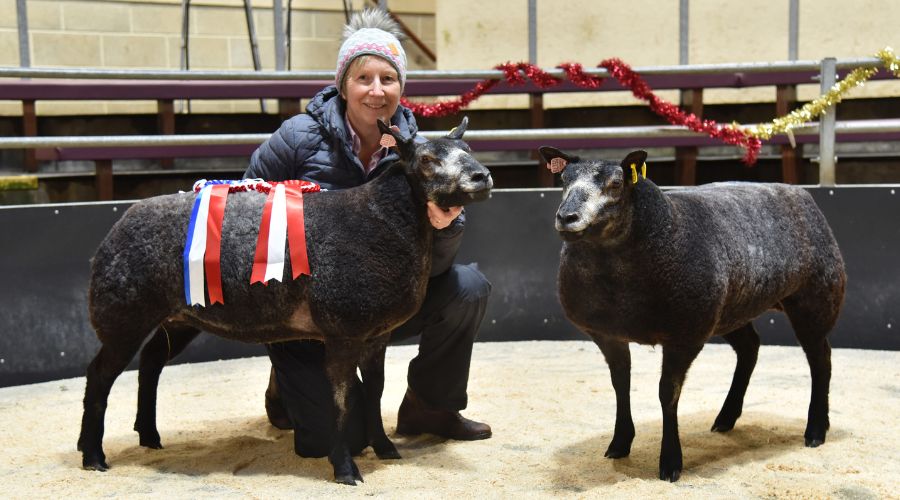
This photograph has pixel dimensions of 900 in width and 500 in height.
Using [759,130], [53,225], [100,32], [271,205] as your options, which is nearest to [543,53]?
[759,130]

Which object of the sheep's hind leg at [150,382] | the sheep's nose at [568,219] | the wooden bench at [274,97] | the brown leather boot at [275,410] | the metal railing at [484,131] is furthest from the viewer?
the wooden bench at [274,97]

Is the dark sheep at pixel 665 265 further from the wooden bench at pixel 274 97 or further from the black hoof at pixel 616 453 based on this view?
the wooden bench at pixel 274 97

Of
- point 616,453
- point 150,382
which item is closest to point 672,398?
point 616,453

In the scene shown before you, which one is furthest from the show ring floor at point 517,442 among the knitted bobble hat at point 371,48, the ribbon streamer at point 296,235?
the knitted bobble hat at point 371,48

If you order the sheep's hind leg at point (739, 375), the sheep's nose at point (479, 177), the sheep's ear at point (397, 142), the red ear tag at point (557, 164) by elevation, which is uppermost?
the sheep's ear at point (397, 142)

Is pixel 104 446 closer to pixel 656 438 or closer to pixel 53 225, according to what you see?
pixel 53 225

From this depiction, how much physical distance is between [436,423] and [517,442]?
351 millimetres

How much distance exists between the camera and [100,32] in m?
8.98

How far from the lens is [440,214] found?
3.40 metres

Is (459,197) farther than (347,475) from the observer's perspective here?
No

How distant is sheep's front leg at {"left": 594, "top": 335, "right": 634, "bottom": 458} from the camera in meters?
3.60

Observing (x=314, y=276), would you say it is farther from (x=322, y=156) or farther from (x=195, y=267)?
(x=322, y=156)

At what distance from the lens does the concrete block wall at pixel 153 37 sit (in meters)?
8.70

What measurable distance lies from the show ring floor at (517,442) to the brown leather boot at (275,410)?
6cm
